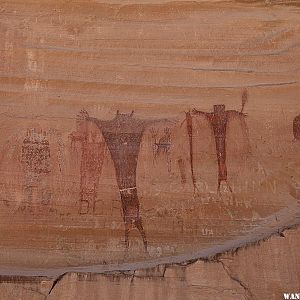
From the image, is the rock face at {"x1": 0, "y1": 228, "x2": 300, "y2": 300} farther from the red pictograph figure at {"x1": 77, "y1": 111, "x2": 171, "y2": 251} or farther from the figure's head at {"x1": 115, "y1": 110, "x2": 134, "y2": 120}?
the figure's head at {"x1": 115, "y1": 110, "x2": 134, "y2": 120}

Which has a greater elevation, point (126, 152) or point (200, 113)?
point (200, 113)

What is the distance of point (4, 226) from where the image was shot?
2.96 metres

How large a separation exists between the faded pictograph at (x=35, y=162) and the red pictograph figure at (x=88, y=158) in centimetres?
17

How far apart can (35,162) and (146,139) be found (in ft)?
2.07

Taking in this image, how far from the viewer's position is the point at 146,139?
3100 mm

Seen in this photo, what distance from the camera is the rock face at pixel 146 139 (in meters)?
2.94

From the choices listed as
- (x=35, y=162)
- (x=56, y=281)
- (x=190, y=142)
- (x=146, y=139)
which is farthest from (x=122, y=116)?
(x=56, y=281)

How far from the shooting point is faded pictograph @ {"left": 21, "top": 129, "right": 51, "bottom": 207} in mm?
3015

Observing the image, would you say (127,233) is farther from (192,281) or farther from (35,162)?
(35,162)

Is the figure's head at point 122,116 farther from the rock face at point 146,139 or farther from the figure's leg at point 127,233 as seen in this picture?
the figure's leg at point 127,233

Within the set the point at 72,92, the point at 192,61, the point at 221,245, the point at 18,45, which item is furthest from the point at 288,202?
the point at 18,45

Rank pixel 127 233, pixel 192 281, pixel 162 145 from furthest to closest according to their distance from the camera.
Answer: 1. pixel 162 145
2. pixel 127 233
3. pixel 192 281

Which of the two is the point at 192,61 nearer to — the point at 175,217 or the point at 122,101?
the point at 122,101

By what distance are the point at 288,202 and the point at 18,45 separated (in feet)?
5.81
